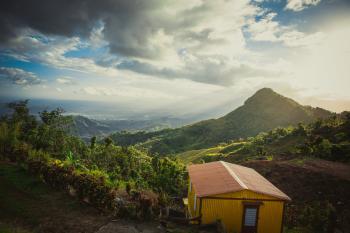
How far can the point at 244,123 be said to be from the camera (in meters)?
148

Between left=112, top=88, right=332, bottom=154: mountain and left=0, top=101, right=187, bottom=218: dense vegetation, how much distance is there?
3519 inches

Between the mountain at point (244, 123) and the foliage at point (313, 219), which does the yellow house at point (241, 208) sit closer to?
the foliage at point (313, 219)

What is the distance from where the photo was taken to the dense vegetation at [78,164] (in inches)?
725

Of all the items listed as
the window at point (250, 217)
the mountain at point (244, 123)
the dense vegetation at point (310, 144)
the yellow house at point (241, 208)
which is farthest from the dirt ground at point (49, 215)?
the mountain at point (244, 123)

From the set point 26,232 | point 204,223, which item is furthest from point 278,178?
point 26,232

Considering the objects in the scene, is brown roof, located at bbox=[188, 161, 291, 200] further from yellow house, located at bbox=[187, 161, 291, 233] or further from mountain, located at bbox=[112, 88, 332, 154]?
mountain, located at bbox=[112, 88, 332, 154]

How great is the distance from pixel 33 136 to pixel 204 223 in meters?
21.4

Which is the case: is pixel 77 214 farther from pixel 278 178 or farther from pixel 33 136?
pixel 278 178

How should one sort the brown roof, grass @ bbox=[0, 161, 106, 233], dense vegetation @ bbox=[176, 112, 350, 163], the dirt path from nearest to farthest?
grass @ bbox=[0, 161, 106, 233]
the brown roof
the dirt path
dense vegetation @ bbox=[176, 112, 350, 163]

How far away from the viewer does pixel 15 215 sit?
1491 cm

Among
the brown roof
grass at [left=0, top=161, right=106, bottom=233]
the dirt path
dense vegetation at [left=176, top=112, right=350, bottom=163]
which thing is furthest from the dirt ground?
dense vegetation at [left=176, top=112, right=350, bottom=163]

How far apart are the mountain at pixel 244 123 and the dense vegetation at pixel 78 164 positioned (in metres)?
89.4

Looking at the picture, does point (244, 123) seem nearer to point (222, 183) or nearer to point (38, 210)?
point (222, 183)

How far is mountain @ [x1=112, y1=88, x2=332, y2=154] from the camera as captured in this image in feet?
434
